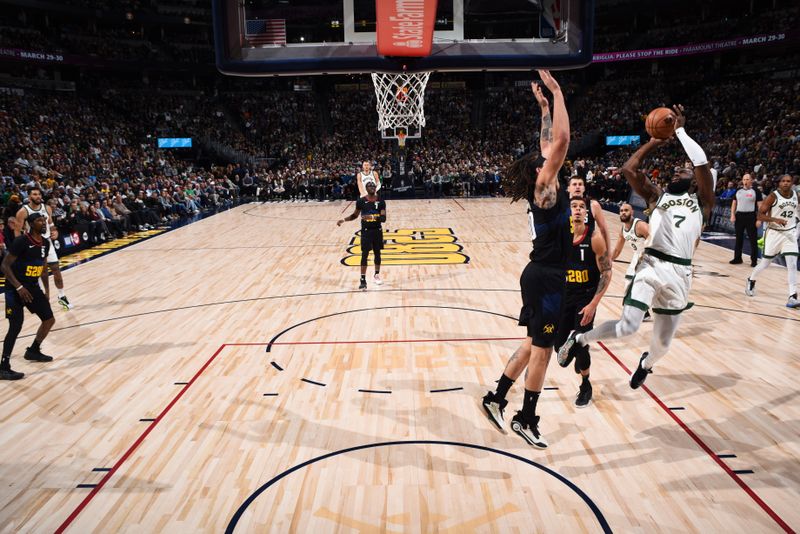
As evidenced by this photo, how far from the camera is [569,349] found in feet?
15.7

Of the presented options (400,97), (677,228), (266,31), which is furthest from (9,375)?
(400,97)

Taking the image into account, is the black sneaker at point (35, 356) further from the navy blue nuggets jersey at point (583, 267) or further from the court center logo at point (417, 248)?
the court center logo at point (417, 248)

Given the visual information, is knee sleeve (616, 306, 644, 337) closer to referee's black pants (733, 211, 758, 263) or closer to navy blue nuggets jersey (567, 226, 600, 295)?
navy blue nuggets jersey (567, 226, 600, 295)

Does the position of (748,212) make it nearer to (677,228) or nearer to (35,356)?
(677,228)

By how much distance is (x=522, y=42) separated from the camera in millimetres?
7387

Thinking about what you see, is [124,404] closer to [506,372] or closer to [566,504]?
[506,372]

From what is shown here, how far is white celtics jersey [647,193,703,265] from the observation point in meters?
4.44

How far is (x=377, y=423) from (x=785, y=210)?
281 inches

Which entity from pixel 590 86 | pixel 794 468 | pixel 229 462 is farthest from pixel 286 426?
pixel 590 86

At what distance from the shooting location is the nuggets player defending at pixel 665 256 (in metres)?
4.39

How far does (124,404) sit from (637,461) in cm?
438

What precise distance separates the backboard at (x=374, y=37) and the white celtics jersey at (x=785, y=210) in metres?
3.78

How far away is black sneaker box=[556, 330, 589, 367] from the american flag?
202 inches

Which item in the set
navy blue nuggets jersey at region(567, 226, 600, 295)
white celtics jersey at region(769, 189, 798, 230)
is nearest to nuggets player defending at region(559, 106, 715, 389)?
navy blue nuggets jersey at region(567, 226, 600, 295)
